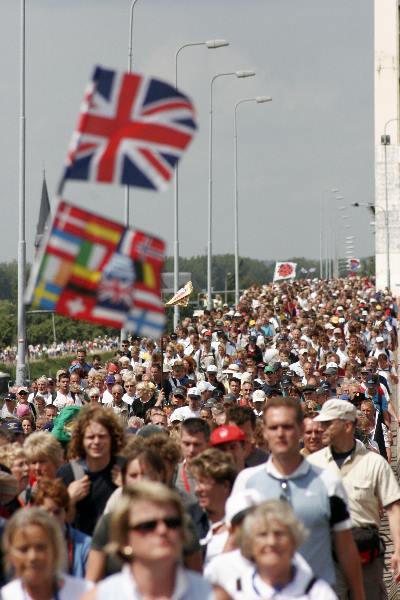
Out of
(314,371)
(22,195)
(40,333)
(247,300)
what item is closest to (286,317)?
(247,300)

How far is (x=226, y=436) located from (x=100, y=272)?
1.50 meters

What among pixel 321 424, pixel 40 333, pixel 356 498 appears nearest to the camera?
pixel 356 498

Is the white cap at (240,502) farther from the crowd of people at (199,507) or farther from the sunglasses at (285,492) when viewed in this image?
the sunglasses at (285,492)

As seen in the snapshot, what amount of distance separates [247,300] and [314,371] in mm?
30094

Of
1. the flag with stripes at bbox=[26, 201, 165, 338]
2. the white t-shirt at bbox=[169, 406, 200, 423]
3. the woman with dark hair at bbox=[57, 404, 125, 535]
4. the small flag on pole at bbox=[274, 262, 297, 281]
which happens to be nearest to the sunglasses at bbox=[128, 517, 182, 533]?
the flag with stripes at bbox=[26, 201, 165, 338]

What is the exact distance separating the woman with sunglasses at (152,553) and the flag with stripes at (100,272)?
7.98ft

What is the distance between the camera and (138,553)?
496 cm

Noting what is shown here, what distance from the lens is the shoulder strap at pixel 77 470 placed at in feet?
26.7

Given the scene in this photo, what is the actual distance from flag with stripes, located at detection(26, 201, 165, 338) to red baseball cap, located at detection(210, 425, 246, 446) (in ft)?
4.00

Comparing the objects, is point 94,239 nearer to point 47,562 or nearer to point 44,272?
point 44,272

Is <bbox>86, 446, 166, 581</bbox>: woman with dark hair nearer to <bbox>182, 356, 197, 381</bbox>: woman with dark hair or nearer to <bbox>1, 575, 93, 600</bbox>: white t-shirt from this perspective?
<bbox>1, 575, 93, 600</bbox>: white t-shirt

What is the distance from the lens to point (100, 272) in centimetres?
752

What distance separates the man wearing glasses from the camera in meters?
7.08

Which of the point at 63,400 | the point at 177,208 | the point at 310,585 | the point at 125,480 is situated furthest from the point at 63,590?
the point at 177,208
